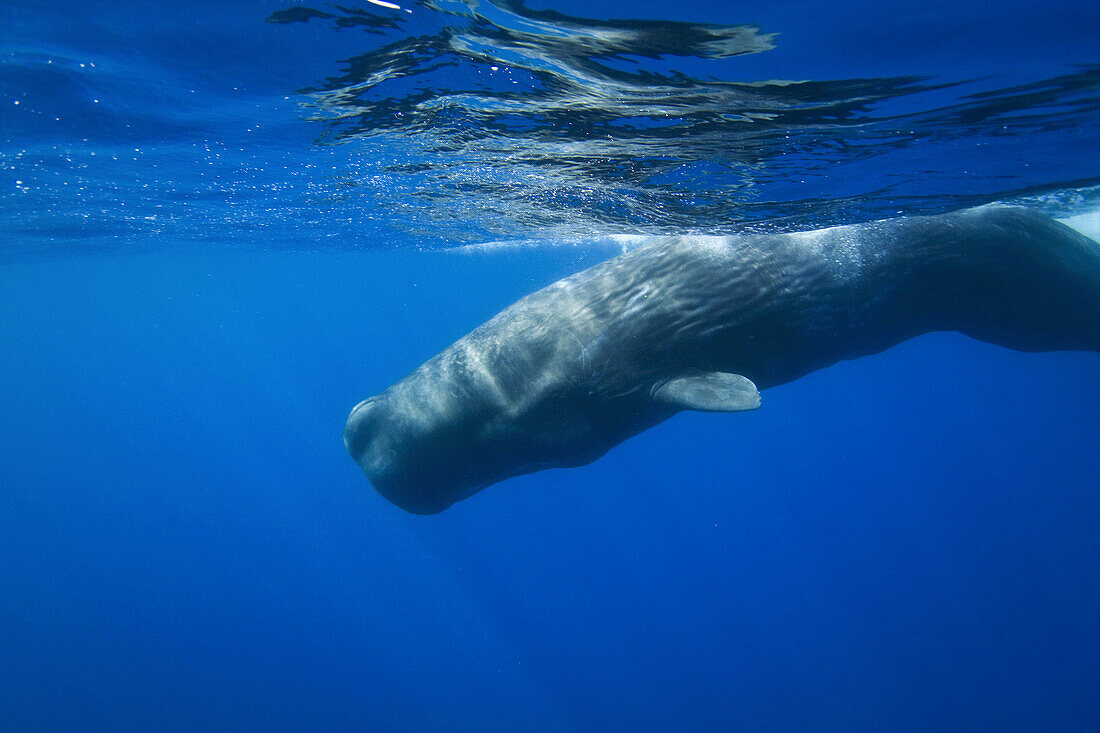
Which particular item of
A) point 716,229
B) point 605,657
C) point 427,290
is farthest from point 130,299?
point 716,229

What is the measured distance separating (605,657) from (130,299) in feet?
180

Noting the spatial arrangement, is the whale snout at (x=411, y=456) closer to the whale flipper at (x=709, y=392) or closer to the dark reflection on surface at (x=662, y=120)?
the whale flipper at (x=709, y=392)

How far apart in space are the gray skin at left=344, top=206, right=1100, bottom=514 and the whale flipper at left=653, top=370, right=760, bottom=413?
2 centimetres

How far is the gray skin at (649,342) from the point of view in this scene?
17.7ft

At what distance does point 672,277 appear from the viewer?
19.2ft

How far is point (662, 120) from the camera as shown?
25.4 ft

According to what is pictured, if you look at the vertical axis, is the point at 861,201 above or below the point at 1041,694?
above

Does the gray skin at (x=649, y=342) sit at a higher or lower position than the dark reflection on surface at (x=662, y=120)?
lower

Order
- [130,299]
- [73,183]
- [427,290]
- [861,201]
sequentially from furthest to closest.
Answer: [427,290], [130,299], [73,183], [861,201]

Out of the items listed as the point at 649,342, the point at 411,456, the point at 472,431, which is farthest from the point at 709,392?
the point at 411,456

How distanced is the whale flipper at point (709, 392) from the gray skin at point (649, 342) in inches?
0.7

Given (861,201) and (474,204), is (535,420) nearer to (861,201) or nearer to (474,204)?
(861,201)

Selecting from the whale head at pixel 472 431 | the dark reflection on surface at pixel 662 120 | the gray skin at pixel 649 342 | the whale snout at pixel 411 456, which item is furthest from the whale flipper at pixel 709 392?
the dark reflection on surface at pixel 662 120

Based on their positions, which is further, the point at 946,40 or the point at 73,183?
the point at 73,183
